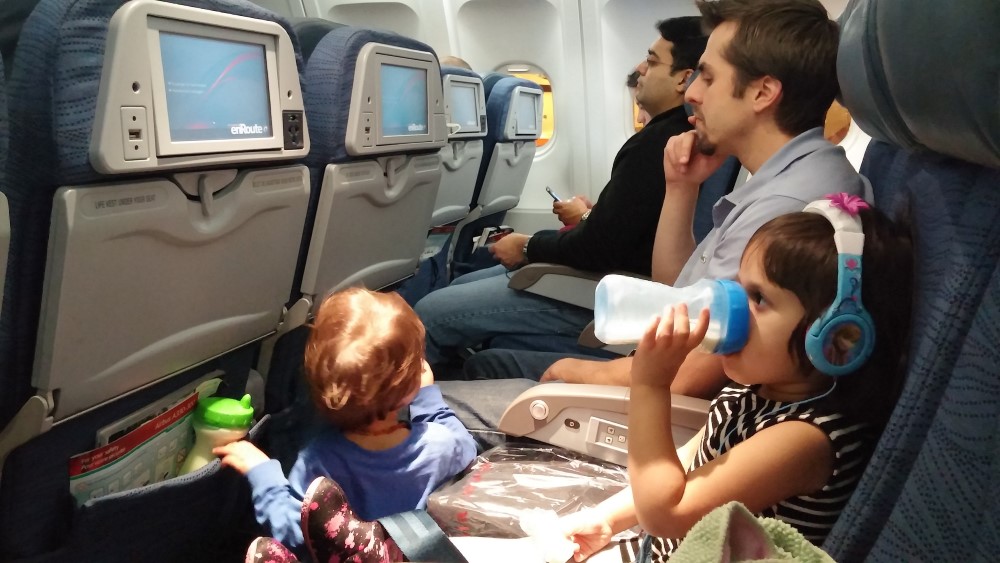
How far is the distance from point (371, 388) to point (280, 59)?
756 millimetres

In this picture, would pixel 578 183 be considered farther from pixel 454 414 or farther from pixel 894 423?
pixel 894 423

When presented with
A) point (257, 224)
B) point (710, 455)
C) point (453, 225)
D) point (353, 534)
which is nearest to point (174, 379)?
point (257, 224)

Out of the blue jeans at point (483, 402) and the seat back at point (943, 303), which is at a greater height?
the seat back at point (943, 303)

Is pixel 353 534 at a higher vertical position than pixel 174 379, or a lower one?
lower

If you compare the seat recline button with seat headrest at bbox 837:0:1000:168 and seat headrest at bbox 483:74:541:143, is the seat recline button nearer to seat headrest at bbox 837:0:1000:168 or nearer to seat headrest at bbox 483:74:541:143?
seat headrest at bbox 837:0:1000:168

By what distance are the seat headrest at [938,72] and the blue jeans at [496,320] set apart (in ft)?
6.03

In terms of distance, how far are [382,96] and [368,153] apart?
0.17 metres

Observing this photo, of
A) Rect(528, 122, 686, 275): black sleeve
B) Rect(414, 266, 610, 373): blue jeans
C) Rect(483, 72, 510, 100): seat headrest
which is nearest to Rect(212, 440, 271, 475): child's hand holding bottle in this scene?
Rect(414, 266, 610, 373): blue jeans

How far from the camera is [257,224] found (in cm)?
183

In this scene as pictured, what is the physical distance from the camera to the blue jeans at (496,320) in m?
2.78

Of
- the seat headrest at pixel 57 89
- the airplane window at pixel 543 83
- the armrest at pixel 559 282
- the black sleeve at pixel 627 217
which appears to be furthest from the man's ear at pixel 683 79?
the airplane window at pixel 543 83

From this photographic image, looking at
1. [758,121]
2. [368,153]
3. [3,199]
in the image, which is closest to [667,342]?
[758,121]

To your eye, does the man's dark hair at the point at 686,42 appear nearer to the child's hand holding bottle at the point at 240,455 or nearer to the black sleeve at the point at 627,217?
the black sleeve at the point at 627,217

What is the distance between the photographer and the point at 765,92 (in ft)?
5.82
